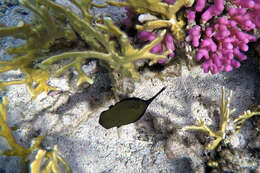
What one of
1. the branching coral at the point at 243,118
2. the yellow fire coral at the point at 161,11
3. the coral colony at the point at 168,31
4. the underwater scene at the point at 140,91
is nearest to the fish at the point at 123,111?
the underwater scene at the point at 140,91

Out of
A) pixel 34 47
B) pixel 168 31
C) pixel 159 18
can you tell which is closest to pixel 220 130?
pixel 168 31

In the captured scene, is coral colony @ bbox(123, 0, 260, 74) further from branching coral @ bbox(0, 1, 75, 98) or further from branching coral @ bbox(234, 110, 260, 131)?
branching coral @ bbox(0, 1, 75, 98)

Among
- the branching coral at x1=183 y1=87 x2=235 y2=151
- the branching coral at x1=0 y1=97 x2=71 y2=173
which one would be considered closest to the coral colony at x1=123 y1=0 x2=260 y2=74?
the branching coral at x1=183 y1=87 x2=235 y2=151

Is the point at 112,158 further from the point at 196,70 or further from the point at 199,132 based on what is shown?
the point at 196,70

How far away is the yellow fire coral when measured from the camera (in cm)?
181

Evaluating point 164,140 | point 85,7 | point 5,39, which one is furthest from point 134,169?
point 5,39

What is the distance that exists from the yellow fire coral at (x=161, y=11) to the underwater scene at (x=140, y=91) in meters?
0.01

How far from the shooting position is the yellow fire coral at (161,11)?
181cm

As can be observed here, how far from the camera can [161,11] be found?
6.18 feet

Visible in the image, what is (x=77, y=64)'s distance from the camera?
1975 millimetres

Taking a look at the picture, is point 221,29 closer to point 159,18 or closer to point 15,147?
point 159,18

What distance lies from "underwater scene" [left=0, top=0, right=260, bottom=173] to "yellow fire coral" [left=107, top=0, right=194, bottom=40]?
11 millimetres

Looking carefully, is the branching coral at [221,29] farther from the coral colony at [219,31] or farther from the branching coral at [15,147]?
the branching coral at [15,147]

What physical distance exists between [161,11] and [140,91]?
3.29 feet
